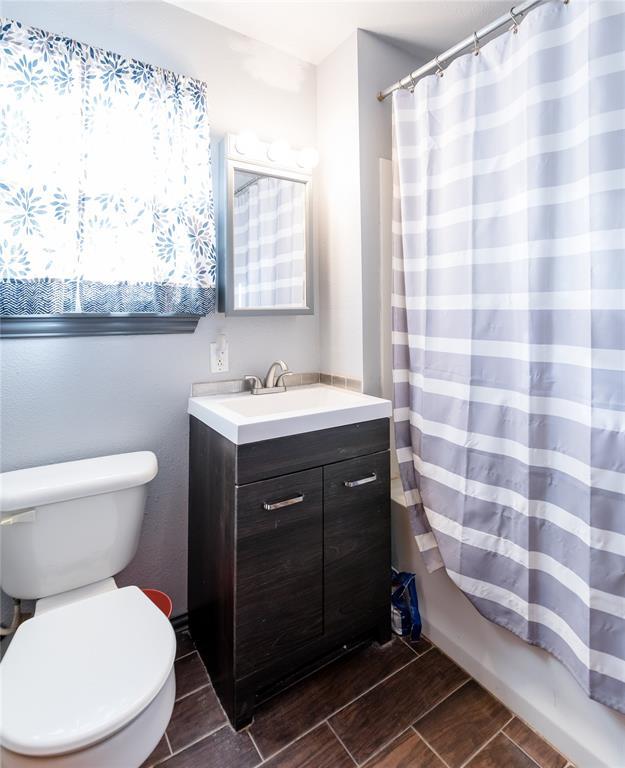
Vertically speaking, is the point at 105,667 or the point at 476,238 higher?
the point at 476,238

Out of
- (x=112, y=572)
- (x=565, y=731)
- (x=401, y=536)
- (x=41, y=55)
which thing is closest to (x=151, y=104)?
(x=41, y=55)

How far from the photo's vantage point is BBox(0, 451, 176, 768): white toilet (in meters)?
0.91

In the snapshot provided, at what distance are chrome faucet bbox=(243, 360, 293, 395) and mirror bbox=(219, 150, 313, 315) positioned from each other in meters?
0.24

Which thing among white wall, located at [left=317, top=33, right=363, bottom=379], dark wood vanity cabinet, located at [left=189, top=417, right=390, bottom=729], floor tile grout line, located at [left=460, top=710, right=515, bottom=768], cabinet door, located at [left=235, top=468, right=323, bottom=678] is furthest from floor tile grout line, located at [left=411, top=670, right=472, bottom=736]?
white wall, located at [left=317, top=33, right=363, bottom=379]

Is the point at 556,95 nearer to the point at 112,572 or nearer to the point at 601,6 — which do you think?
the point at 601,6

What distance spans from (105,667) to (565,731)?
52.2 inches

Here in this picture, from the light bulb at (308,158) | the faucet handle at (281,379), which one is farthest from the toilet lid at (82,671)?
the light bulb at (308,158)

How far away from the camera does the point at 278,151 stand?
69.1 inches

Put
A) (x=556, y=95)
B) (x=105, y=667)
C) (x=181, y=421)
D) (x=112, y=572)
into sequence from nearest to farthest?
1. (x=105, y=667)
2. (x=556, y=95)
3. (x=112, y=572)
4. (x=181, y=421)

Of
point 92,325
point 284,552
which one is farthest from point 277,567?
point 92,325

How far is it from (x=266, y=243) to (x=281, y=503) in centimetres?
106

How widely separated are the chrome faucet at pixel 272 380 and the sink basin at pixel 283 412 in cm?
3

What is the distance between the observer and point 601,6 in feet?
3.53

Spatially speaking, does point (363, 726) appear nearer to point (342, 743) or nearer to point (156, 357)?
point (342, 743)
